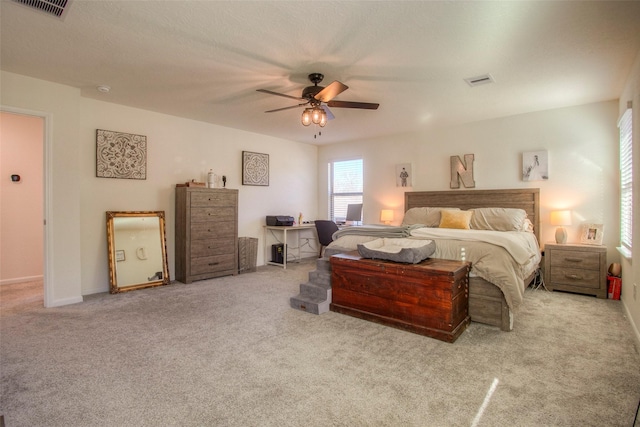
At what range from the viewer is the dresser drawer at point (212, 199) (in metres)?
4.64

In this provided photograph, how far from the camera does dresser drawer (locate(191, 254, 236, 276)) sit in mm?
4664

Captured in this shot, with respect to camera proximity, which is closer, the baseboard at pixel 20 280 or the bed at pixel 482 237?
the bed at pixel 482 237

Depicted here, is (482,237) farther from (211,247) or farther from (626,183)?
(211,247)

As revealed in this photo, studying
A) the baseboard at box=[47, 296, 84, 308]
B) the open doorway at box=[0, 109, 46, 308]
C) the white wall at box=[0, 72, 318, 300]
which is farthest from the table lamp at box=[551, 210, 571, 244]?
the open doorway at box=[0, 109, 46, 308]

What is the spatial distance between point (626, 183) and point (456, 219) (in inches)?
72.5

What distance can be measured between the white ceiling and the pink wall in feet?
6.03

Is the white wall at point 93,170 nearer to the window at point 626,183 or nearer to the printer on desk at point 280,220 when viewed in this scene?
the printer on desk at point 280,220

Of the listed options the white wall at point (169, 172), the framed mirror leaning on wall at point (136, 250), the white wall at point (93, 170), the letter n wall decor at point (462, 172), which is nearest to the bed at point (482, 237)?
the letter n wall decor at point (462, 172)

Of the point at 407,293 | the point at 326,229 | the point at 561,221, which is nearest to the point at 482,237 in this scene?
the point at 407,293

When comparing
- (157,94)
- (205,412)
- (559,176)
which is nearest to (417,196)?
(559,176)

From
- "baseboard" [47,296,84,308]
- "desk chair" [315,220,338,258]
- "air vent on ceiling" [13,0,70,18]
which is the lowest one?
"baseboard" [47,296,84,308]

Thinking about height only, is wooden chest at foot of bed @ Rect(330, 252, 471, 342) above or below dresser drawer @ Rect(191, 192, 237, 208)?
below

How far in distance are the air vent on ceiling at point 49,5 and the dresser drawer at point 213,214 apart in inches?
108

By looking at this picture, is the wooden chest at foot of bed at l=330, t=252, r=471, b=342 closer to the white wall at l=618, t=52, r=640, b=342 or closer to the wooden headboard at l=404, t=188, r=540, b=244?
the white wall at l=618, t=52, r=640, b=342
